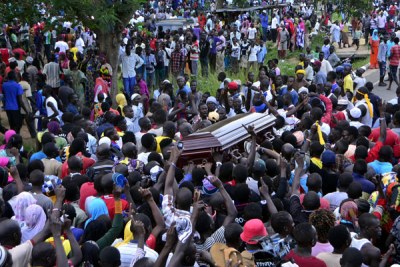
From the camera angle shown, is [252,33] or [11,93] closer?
[11,93]

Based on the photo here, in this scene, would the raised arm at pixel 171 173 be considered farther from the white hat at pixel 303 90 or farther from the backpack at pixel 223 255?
the white hat at pixel 303 90

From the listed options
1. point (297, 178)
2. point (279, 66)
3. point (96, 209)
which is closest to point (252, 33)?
point (279, 66)

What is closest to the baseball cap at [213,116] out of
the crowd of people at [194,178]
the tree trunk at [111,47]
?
the crowd of people at [194,178]

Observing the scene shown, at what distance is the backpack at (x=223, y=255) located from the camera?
5148 mm

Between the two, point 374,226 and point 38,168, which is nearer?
point 374,226

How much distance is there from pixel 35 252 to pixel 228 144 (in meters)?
4.08

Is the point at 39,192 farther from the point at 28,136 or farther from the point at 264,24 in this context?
the point at 264,24

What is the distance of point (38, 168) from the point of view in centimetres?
773

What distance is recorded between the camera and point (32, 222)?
630 centimetres

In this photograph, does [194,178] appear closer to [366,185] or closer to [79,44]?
[366,185]

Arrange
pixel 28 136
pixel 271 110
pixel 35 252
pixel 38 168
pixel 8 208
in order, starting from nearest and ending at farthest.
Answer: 1. pixel 35 252
2. pixel 8 208
3. pixel 38 168
4. pixel 271 110
5. pixel 28 136

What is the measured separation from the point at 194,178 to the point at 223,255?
2.10 m

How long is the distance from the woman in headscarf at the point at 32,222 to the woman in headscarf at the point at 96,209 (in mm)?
484

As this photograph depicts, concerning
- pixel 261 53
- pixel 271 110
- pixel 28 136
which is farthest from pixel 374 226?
pixel 261 53
